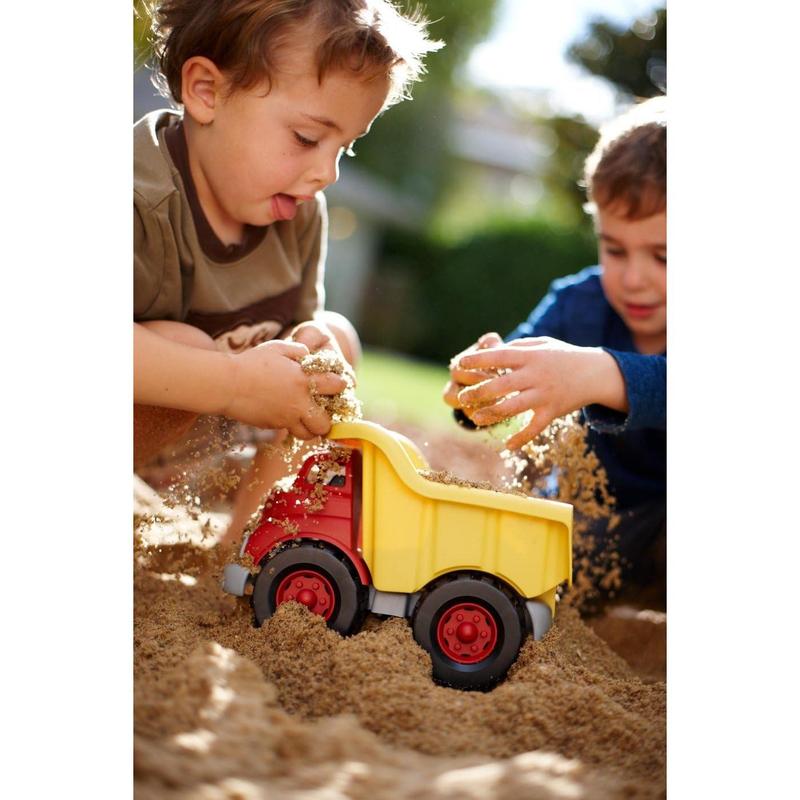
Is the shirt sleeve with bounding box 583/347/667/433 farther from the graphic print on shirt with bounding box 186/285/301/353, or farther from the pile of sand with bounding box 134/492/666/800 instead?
the graphic print on shirt with bounding box 186/285/301/353

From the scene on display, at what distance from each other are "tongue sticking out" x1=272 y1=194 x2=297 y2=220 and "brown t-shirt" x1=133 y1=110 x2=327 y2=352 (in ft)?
0.47

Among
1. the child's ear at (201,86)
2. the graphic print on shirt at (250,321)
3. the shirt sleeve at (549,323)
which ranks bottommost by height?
the graphic print on shirt at (250,321)

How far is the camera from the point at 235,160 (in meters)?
1.52

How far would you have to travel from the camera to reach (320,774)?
0.84 meters

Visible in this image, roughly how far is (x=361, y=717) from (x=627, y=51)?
2.09m

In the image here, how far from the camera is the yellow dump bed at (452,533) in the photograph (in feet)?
3.85

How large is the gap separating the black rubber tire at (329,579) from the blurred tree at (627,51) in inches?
63.0

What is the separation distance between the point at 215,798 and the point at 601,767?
16.7 inches

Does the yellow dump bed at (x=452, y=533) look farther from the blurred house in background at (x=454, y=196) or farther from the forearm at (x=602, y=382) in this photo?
the blurred house in background at (x=454, y=196)

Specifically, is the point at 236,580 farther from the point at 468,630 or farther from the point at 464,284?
the point at 464,284

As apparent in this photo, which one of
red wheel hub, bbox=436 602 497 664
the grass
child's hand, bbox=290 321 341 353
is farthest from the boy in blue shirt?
the grass

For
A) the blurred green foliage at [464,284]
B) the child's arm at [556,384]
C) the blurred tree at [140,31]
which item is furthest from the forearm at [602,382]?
the blurred green foliage at [464,284]
